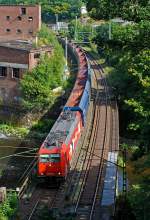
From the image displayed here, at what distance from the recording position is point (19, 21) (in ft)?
244

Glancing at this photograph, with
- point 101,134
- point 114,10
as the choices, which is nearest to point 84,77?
point 101,134

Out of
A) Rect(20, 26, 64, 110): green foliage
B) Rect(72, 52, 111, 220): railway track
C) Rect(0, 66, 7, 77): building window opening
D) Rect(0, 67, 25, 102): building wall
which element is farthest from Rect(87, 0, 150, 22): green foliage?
Rect(0, 66, 7, 77): building window opening

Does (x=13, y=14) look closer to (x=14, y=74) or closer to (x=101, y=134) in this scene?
(x=14, y=74)

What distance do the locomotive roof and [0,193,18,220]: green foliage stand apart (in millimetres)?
5239

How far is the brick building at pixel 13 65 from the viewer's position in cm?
5081

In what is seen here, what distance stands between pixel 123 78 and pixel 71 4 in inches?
4097

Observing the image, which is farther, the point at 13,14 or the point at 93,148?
the point at 13,14

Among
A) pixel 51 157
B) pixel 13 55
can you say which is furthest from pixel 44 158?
pixel 13 55

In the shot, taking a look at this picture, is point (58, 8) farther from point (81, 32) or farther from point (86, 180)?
point (86, 180)

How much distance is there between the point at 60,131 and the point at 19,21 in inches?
1811

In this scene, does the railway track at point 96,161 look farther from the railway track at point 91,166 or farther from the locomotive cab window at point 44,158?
Result: the locomotive cab window at point 44,158

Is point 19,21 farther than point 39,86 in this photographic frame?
Yes

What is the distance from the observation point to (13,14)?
245 ft

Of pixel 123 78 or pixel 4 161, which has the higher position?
pixel 123 78
